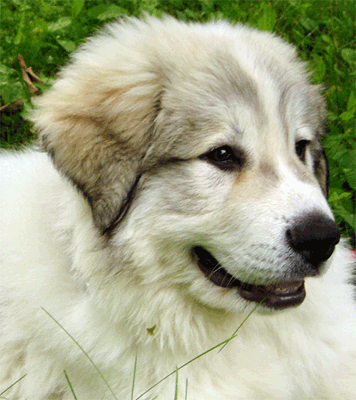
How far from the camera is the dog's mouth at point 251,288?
254 cm

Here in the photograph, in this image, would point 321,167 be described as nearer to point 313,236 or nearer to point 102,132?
point 313,236

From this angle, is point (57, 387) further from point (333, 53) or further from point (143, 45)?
point (333, 53)

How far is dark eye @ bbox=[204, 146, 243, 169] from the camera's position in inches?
98.2

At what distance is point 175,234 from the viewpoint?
246cm

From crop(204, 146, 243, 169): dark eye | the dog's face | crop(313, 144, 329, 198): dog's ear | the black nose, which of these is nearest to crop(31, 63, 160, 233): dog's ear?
the dog's face

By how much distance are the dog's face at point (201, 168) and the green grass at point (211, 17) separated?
1.79 meters

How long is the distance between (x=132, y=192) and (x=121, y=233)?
18cm

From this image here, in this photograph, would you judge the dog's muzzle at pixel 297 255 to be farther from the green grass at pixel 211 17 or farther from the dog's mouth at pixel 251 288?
the green grass at pixel 211 17

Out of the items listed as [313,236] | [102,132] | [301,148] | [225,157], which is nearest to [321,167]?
[301,148]

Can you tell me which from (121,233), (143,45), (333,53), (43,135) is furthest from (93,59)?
(333,53)

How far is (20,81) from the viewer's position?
4820mm

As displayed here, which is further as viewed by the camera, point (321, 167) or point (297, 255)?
point (321, 167)

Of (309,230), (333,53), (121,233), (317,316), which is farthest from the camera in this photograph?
(333,53)

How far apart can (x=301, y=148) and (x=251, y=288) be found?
75 centimetres
